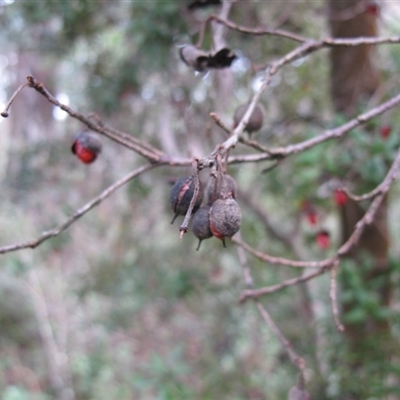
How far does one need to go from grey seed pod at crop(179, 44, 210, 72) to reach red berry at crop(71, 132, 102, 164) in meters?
0.25

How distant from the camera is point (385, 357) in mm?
1789

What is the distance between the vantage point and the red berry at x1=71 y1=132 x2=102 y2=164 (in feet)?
3.58

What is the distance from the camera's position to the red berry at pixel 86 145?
3.58 feet

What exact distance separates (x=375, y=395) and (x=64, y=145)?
2073 millimetres

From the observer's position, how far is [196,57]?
1.04 m

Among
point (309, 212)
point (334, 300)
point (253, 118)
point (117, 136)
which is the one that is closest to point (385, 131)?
point (309, 212)

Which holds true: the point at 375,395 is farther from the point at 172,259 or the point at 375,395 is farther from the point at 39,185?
the point at 39,185

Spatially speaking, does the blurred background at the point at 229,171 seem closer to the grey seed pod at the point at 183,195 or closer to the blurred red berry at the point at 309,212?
the blurred red berry at the point at 309,212

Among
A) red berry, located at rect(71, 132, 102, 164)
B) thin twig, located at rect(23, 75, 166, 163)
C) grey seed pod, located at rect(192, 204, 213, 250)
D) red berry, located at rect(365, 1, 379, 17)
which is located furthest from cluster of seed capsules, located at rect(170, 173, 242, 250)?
red berry, located at rect(365, 1, 379, 17)

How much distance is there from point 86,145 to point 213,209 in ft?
1.58

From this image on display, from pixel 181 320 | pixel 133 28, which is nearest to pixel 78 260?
pixel 181 320

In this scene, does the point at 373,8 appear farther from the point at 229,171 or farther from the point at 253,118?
the point at 253,118

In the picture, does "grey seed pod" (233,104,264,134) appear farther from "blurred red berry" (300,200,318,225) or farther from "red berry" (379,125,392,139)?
"blurred red berry" (300,200,318,225)

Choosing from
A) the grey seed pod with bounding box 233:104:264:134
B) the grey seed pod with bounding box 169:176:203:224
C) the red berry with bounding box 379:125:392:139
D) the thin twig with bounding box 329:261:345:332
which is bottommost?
the thin twig with bounding box 329:261:345:332
